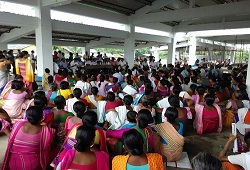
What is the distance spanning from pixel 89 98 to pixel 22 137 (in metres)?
1.96

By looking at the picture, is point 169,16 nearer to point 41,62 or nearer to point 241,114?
point 41,62

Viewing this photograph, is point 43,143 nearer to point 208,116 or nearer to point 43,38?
point 208,116

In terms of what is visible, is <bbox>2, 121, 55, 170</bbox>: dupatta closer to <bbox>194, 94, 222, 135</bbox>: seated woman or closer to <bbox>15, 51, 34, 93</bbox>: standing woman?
<bbox>194, 94, 222, 135</bbox>: seated woman

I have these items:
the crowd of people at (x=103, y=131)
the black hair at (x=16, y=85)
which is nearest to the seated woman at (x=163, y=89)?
the crowd of people at (x=103, y=131)

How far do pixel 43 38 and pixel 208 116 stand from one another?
6.41 meters

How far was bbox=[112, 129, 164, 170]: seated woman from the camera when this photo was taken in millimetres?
1744

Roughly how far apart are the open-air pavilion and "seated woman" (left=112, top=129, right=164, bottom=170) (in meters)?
5.81

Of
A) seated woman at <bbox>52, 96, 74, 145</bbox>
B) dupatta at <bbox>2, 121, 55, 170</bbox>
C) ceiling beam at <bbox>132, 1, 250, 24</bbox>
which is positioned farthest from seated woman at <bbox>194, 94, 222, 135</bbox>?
ceiling beam at <bbox>132, 1, 250, 24</bbox>

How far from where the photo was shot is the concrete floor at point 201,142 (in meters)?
3.16

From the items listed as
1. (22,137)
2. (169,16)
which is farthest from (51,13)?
(22,137)

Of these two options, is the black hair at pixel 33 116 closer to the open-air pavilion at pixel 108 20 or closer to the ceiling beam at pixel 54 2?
the open-air pavilion at pixel 108 20

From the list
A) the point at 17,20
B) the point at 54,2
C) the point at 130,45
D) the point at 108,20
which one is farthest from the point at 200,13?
the point at 17,20

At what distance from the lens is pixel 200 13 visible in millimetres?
9305

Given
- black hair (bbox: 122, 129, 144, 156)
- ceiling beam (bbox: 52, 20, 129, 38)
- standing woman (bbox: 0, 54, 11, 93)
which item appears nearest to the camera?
black hair (bbox: 122, 129, 144, 156)
